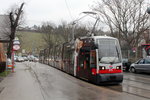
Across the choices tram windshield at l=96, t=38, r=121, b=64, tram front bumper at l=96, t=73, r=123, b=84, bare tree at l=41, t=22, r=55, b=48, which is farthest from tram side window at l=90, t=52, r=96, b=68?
bare tree at l=41, t=22, r=55, b=48

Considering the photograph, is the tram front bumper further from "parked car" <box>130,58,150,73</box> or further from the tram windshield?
"parked car" <box>130,58,150,73</box>

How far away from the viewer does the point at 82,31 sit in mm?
52469

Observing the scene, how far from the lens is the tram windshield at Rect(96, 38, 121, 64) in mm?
13034

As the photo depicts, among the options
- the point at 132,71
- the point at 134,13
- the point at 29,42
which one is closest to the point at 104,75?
the point at 132,71

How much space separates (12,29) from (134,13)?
16346 mm

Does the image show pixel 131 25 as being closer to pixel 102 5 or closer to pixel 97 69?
pixel 102 5

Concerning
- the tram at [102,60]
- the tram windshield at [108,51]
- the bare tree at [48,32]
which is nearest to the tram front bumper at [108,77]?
the tram at [102,60]

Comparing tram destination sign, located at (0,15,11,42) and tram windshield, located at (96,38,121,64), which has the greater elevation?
tram destination sign, located at (0,15,11,42)

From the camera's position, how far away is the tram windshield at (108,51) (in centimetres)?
1303

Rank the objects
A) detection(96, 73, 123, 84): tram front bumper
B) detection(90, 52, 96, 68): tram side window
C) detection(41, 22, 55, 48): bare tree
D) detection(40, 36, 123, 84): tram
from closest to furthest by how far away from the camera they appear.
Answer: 1. detection(96, 73, 123, 84): tram front bumper
2. detection(40, 36, 123, 84): tram
3. detection(90, 52, 96, 68): tram side window
4. detection(41, 22, 55, 48): bare tree

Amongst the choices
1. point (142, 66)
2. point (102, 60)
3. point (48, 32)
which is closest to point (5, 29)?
point (142, 66)

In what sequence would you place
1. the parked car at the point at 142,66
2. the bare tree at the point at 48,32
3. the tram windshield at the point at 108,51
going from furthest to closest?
the bare tree at the point at 48,32 < the parked car at the point at 142,66 < the tram windshield at the point at 108,51

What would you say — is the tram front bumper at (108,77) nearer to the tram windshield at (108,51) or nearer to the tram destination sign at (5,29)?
the tram windshield at (108,51)

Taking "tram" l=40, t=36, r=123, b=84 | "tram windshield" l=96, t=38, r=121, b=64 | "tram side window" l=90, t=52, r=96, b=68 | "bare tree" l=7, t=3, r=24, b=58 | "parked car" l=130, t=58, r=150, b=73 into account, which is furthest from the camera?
"bare tree" l=7, t=3, r=24, b=58
